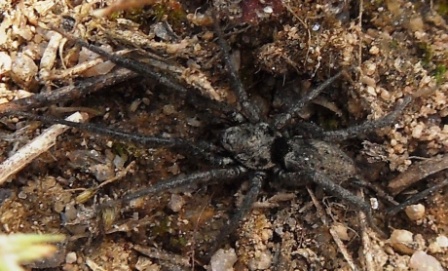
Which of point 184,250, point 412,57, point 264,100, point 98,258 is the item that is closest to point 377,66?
point 412,57

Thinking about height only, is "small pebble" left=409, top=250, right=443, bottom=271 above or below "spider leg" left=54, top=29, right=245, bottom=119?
below

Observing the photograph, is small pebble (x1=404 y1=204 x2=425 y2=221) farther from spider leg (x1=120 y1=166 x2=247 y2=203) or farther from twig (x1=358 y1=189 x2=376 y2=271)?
spider leg (x1=120 y1=166 x2=247 y2=203)

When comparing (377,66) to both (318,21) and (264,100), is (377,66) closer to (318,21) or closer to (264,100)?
(318,21)

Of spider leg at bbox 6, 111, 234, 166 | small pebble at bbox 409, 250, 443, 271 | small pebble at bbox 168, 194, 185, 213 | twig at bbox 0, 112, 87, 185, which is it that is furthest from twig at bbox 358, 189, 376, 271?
twig at bbox 0, 112, 87, 185

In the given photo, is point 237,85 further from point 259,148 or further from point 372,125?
point 372,125

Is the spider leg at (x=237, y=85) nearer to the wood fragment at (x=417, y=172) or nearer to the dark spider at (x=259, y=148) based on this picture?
the dark spider at (x=259, y=148)
